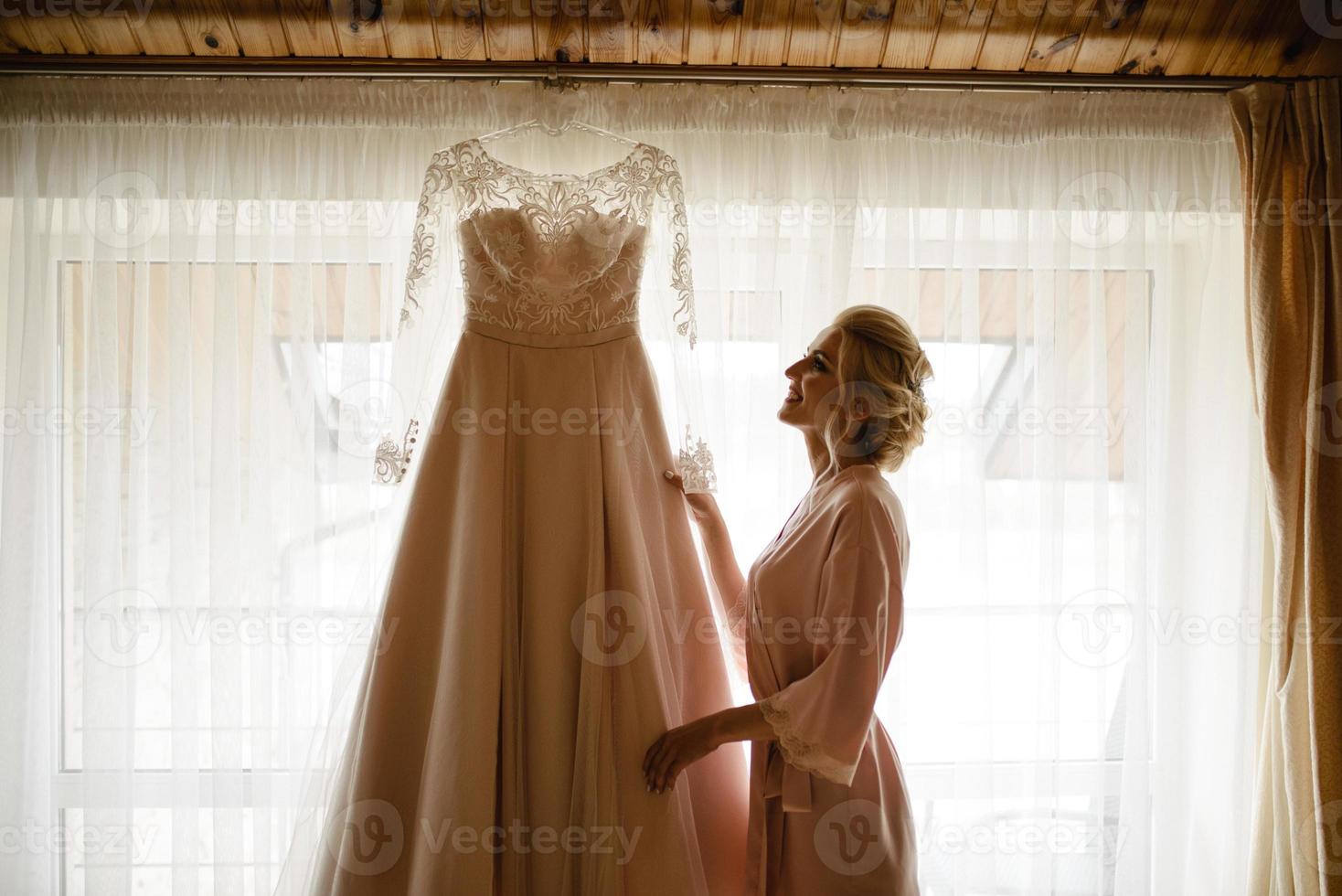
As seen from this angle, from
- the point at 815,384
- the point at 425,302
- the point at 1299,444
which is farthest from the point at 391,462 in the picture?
the point at 1299,444

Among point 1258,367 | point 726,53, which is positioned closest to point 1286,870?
point 1258,367

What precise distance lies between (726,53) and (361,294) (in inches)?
40.1

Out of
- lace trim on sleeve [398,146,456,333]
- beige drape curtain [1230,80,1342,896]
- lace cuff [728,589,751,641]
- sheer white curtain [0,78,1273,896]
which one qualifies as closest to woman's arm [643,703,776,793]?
lace cuff [728,589,751,641]

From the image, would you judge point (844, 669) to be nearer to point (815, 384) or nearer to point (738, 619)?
point (738, 619)

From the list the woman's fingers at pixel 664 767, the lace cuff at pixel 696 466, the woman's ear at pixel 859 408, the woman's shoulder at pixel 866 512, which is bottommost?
the woman's fingers at pixel 664 767

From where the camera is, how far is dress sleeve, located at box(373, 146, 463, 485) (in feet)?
5.10

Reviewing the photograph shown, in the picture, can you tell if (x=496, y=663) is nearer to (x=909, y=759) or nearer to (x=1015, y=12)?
(x=909, y=759)

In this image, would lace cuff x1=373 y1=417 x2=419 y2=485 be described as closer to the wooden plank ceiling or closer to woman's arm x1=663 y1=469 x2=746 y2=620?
woman's arm x1=663 y1=469 x2=746 y2=620

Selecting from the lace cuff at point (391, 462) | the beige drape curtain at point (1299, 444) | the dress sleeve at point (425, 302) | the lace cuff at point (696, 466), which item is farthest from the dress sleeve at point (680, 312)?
the beige drape curtain at point (1299, 444)

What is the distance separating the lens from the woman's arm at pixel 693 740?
1367mm

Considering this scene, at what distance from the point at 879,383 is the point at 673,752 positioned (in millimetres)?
708

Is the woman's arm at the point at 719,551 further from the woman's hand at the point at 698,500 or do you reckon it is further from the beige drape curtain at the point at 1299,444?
the beige drape curtain at the point at 1299,444

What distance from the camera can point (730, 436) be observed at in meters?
1.97

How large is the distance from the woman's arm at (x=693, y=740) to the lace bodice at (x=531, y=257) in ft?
1.38
